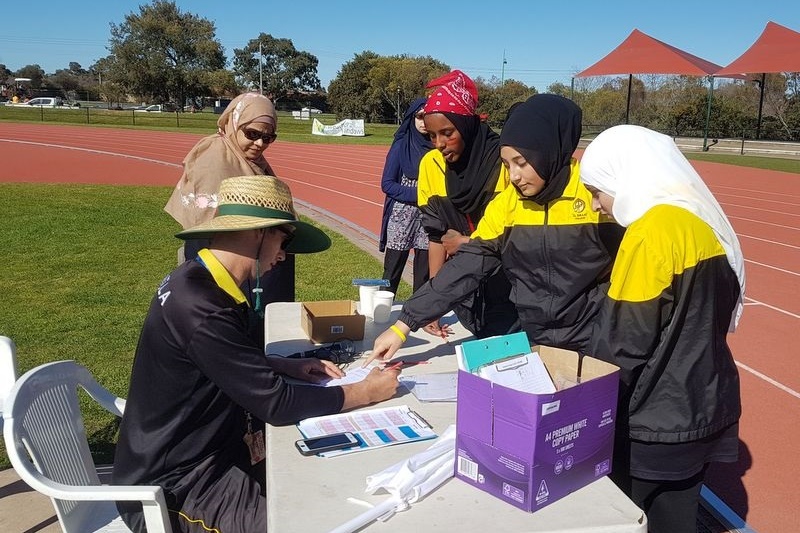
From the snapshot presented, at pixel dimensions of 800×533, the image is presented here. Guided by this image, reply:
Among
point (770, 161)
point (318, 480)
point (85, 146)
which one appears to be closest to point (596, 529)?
point (318, 480)

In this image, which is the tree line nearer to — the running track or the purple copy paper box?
the running track

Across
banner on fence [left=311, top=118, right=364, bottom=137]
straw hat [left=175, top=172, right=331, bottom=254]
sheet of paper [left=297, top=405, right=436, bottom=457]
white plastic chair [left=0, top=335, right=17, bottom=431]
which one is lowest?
white plastic chair [left=0, top=335, right=17, bottom=431]

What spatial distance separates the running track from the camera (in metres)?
3.64

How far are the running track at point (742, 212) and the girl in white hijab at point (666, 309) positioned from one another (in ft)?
5.06

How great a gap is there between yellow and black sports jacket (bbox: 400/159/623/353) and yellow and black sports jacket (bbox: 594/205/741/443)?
1.46ft

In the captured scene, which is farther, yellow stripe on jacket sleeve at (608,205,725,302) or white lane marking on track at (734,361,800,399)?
white lane marking on track at (734,361,800,399)

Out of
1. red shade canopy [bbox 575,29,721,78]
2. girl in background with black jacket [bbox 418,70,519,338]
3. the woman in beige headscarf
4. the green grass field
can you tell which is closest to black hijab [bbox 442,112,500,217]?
girl in background with black jacket [bbox 418,70,519,338]

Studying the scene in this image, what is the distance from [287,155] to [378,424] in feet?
68.1

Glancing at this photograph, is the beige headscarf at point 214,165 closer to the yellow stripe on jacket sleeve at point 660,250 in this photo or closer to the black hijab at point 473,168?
the black hijab at point 473,168

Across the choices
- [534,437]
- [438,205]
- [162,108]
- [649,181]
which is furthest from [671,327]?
[162,108]

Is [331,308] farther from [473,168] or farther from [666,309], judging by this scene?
[666,309]

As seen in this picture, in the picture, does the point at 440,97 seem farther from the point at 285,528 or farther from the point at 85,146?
the point at 85,146

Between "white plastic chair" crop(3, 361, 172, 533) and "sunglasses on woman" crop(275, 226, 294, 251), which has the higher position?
"sunglasses on woman" crop(275, 226, 294, 251)

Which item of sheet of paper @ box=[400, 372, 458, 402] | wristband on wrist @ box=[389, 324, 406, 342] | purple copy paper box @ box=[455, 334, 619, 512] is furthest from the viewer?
wristband on wrist @ box=[389, 324, 406, 342]
